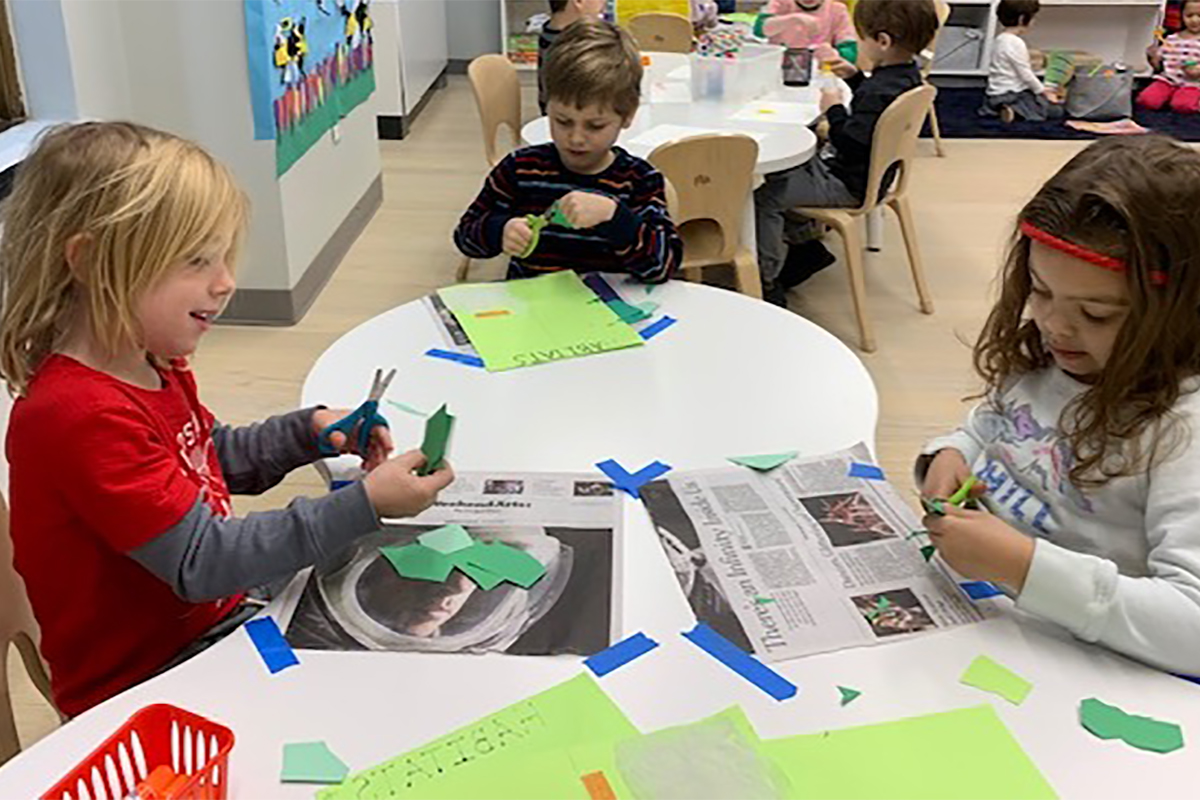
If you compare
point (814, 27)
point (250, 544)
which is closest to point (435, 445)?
point (250, 544)

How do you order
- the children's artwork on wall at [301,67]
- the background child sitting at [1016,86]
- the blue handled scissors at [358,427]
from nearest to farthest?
the blue handled scissors at [358,427]
the children's artwork on wall at [301,67]
the background child sitting at [1016,86]

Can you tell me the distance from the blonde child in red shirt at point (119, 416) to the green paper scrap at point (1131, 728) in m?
0.64

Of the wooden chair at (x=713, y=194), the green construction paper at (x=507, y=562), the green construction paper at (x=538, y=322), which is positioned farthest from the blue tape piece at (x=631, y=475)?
the wooden chair at (x=713, y=194)

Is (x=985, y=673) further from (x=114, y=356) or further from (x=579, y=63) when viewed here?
(x=579, y=63)

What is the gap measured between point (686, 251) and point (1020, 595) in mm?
1819

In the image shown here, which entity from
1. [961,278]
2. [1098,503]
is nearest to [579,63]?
[1098,503]

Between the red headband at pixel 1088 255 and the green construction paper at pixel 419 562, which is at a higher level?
the red headband at pixel 1088 255

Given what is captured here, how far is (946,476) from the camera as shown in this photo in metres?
1.41

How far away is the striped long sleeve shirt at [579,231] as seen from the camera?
1999 mm

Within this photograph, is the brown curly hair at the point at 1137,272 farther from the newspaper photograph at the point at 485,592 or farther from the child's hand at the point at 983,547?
the newspaper photograph at the point at 485,592

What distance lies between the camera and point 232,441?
4.80ft

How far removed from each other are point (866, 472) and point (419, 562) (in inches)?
21.1

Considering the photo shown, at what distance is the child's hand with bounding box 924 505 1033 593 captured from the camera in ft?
3.80

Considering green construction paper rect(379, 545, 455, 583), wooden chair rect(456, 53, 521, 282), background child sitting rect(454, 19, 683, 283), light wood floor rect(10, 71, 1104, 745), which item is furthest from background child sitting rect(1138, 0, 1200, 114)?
green construction paper rect(379, 545, 455, 583)
